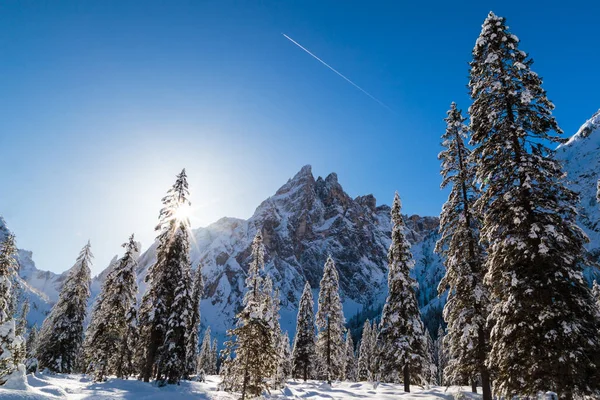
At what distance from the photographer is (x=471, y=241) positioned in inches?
733

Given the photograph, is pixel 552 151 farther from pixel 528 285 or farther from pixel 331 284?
pixel 331 284

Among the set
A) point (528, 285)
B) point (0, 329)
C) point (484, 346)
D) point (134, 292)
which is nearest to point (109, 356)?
point (134, 292)

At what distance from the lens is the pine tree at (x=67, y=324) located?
117ft

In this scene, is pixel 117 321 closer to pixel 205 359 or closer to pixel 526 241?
pixel 526 241

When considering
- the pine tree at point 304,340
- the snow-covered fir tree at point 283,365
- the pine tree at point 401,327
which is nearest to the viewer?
the pine tree at point 401,327

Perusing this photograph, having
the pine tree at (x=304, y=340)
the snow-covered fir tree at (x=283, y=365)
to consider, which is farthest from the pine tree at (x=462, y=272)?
the pine tree at (x=304, y=340)

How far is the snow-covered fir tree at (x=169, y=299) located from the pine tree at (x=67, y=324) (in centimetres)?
1194

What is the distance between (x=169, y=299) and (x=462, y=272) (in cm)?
2217

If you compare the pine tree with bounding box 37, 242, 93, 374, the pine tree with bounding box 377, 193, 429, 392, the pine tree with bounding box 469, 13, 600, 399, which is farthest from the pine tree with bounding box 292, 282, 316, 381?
the pine tree with bounding box 469, 13, 600, 399

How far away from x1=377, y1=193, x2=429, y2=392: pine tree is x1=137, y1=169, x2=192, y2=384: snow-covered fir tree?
17.7 meters

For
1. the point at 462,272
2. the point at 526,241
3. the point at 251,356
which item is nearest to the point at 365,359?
the point at 251,356

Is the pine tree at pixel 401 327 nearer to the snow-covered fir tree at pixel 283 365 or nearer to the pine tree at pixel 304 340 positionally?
the snow-covered fir tree at pixel 283 365

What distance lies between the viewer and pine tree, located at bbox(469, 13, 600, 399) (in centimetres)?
1173

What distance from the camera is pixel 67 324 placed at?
36.6 meters
